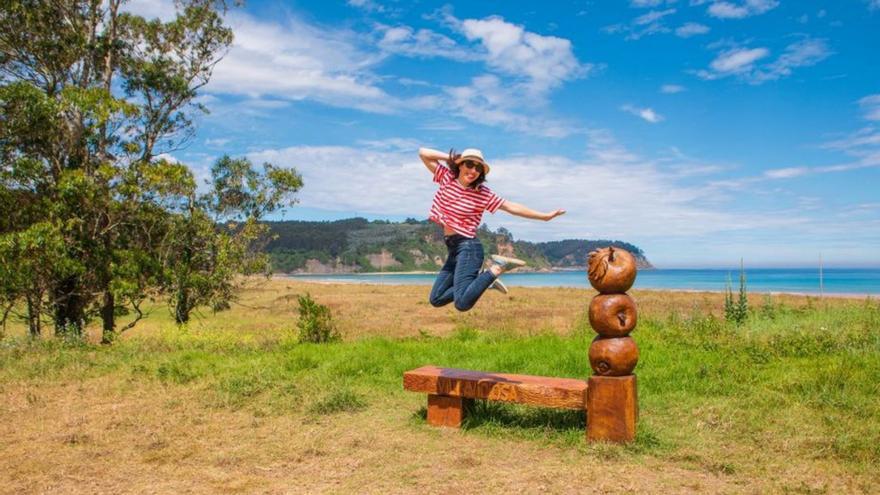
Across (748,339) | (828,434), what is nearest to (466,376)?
(828,434)

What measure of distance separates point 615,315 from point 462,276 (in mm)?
1474

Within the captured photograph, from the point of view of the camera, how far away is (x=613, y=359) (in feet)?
19.2

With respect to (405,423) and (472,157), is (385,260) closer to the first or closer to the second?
(405,423)

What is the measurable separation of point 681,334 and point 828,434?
682 cm

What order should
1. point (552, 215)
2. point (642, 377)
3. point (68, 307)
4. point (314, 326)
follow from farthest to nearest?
point (68, 307), point (314, 326), point (642, 377), point (552, 215)

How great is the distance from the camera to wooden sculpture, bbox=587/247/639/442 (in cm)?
587

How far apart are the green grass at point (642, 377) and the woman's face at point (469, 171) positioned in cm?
258

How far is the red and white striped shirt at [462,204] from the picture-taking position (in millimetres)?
5992

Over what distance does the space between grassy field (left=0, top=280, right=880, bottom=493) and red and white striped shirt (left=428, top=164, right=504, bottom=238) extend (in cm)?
212

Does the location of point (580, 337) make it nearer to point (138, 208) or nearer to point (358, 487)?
point (358, 487)

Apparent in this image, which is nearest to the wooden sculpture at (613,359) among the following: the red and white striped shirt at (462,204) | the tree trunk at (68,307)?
the red and white striped shirt at (462,204)

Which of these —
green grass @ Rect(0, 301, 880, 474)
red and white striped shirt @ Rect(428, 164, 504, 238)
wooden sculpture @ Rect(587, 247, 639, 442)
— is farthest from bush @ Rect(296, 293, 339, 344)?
wooden sculpture @ Rect(587, 247, 639, 442)

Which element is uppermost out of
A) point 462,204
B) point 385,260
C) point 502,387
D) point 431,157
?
point 385,260

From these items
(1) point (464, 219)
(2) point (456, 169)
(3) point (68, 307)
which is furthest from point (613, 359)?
(3) point (68, 307)
